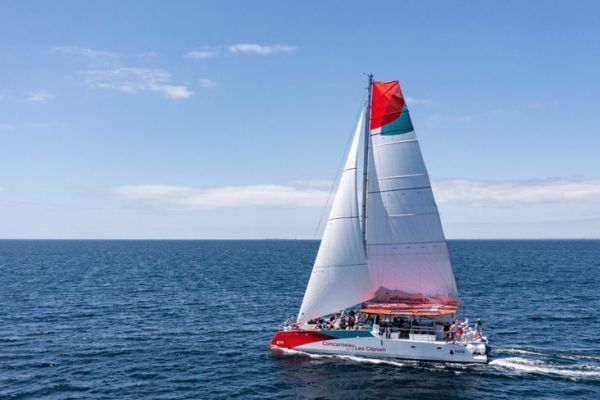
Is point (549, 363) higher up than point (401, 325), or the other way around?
point (401, 325)

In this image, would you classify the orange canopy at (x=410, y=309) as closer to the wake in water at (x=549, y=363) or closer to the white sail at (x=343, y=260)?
the white sail at (x=343, y=260)

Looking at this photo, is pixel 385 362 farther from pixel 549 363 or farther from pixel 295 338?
pixel 549 363

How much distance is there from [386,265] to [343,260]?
3301 mm

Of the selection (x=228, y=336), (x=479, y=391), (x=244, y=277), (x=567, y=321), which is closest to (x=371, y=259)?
(x=479, y=391)

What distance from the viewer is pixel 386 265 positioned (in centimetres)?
3572

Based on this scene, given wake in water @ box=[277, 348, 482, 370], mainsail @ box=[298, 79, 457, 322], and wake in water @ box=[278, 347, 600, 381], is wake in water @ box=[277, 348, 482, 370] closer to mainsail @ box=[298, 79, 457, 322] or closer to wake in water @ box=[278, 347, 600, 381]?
wake in water @ box=[278, 347, 600, 381]

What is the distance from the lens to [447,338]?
112 feet

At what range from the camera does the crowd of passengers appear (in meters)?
34.5

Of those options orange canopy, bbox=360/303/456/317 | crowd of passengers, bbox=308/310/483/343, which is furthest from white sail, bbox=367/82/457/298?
crowd of passengers, bbox=308/310/483/343

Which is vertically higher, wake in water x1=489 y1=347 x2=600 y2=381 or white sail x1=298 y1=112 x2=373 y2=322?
white sail x1=298 y1=112 x2=373 y2=322

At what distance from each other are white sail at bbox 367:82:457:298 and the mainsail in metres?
0.07

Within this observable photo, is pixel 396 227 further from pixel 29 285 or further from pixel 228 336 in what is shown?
pixel 29 285

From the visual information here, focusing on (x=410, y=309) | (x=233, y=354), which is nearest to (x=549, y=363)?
(x=410, y=309)

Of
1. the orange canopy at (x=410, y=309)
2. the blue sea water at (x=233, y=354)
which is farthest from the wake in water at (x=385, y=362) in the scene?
the orange canopy at (x=410, y=309)
